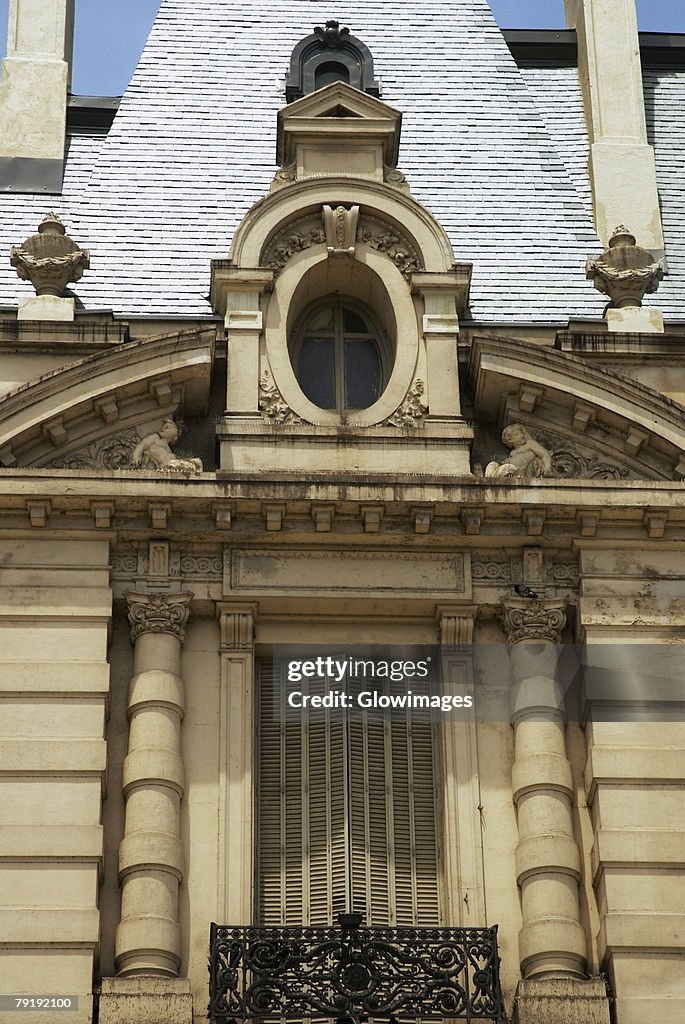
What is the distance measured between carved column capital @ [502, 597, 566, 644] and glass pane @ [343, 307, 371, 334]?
3342 millimetres

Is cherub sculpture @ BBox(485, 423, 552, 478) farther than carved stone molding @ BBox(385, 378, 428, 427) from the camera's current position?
No

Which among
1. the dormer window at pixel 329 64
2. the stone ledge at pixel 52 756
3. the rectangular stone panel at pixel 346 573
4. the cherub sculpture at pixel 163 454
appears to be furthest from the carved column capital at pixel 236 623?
the dormer window at pixel 329 64

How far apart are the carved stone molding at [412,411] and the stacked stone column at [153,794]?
260 cm

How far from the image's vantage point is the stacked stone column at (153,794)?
18.9 metres

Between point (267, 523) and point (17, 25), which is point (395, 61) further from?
point (267, 523)

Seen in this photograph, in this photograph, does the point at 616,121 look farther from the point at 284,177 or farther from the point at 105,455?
the point at 105,455

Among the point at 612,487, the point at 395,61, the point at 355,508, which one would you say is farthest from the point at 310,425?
the point at 395,61

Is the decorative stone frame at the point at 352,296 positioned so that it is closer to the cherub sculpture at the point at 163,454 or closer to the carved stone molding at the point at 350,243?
the carved stone molding at the point at 350,243

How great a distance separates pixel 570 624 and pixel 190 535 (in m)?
3.38

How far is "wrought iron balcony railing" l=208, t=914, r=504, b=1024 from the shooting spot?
60.5 ft

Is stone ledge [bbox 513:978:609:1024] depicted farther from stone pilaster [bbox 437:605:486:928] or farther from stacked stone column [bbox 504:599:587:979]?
stone pilaster [bbox 437:605:486:928]

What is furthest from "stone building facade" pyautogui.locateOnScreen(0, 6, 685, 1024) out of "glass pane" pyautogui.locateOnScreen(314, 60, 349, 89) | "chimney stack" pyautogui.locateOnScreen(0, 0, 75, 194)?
"glass pane" pyautogui.locateOnScreen(314, 60, 349, 89)

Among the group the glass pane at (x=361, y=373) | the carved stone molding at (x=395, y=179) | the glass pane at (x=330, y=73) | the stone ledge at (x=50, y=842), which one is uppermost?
the glass pane at (x=330, y=73)

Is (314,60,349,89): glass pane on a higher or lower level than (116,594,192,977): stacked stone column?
higher
